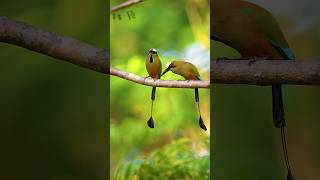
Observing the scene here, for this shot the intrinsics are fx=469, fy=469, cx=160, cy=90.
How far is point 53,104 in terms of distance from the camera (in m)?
2.88

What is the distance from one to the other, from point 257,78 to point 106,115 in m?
0.95

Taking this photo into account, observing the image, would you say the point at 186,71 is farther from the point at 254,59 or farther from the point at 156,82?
the point at 254,59

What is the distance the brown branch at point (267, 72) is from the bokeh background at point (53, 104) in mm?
743

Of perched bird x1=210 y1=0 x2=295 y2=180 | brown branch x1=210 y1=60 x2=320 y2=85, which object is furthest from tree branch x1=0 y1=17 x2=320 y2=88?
perched bird x1=210 y1=0 x2=295 y2=180

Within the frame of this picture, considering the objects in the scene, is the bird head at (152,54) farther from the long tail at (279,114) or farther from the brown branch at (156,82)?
the long tail at (279,114)

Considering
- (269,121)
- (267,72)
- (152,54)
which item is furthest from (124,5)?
(269,121)

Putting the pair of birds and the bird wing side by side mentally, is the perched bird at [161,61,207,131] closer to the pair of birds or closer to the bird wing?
the pair of birds

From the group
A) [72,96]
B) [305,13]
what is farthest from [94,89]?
[305,13]

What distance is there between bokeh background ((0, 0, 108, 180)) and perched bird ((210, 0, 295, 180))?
714 millimetres

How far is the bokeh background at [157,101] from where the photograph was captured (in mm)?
2854

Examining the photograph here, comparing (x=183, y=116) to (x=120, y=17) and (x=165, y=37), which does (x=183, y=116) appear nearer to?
(x=165, y=37)

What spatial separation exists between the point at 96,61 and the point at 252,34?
94cm

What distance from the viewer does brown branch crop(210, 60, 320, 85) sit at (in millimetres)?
2473

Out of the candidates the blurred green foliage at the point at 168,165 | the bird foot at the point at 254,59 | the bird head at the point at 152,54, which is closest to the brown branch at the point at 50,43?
the bird head at the point at 152,54
